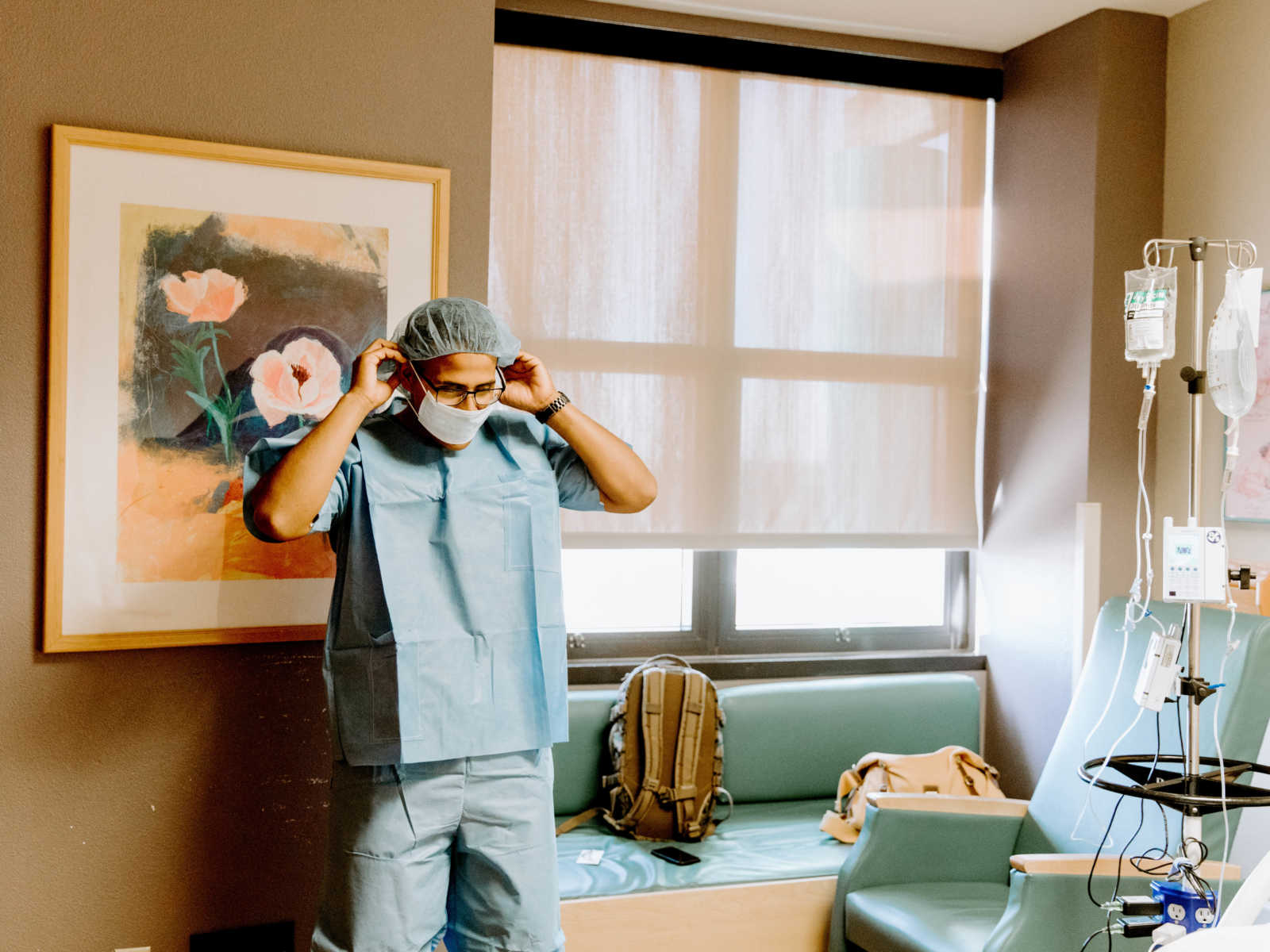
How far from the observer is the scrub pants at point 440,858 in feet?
5.22

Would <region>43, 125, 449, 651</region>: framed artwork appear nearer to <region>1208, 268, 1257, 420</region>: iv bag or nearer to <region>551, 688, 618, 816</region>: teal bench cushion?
<region>551, 688, 618, 816</region>: teal bench cushion

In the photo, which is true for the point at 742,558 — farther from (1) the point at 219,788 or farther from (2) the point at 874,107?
(1) the point at 219,788

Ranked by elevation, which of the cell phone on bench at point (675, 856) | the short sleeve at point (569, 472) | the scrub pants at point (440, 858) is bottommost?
the cell phone on bench at point (675, 856)

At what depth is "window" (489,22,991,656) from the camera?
305 cm

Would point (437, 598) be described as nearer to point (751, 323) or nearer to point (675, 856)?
point (675, 856)

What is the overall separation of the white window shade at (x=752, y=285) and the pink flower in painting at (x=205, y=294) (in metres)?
1.06

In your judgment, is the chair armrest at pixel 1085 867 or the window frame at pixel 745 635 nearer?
the chair armrest at pixel 1085 867

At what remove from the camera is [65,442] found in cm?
191

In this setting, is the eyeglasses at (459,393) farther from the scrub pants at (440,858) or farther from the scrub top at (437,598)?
the scrub pants at (440,858)

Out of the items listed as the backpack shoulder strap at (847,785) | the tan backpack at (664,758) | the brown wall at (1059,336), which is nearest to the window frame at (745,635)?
the brown wall at (1059,336)

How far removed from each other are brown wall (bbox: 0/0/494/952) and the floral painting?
5.9 inches

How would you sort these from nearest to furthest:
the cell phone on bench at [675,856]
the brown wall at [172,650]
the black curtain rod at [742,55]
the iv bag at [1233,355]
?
the iv bag at [1233,355], the brown wall at [172,650], the cell phone on bench at [675,856], the black curtain rod at [742,55]

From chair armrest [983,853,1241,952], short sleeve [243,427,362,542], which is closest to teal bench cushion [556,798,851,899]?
chair armrest [983,853,1241,952]

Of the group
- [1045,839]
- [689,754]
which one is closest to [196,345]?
[689,754]
